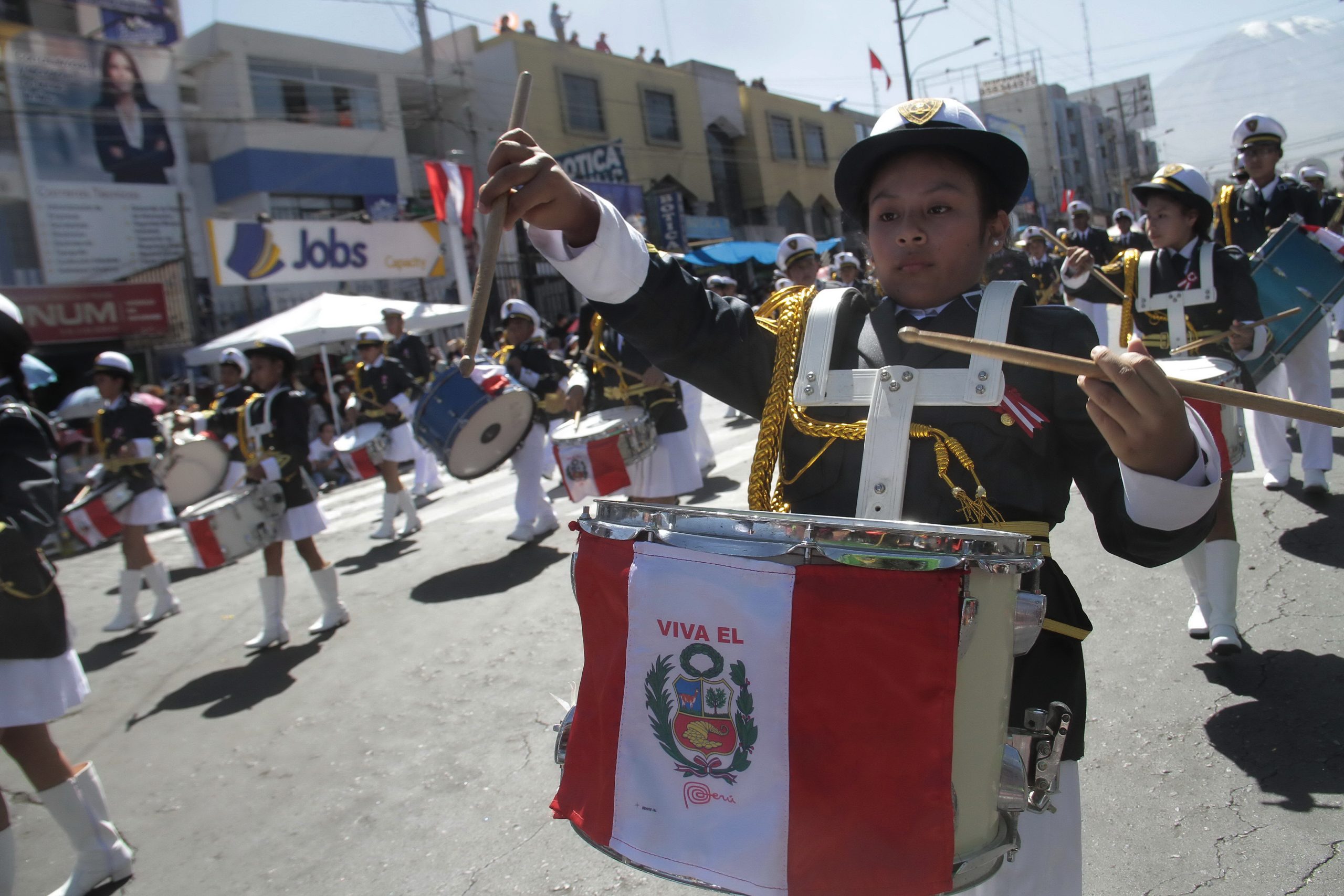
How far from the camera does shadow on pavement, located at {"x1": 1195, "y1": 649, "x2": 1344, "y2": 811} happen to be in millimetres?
3010

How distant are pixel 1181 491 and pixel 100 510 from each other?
28.2ft

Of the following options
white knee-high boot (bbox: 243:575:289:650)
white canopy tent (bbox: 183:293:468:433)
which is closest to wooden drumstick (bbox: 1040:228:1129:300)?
white knee-high boot (bbox: 243:575:289:650)

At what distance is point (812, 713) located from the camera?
4.21 feet

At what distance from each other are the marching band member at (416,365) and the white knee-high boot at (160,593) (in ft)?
10.5

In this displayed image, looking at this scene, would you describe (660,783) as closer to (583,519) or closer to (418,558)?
(583,519)

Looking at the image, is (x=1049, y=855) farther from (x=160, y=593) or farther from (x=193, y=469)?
(x=193, y=469)

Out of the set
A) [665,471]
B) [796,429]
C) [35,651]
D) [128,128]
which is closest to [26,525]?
[35,651]

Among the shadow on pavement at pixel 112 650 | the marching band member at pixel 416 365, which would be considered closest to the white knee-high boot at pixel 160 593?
the shadow on pavement at pixel 112 650

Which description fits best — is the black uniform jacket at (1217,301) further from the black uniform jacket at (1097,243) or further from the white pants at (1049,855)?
the black uniform jacket at (1097,243)

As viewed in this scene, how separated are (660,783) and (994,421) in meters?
0.87

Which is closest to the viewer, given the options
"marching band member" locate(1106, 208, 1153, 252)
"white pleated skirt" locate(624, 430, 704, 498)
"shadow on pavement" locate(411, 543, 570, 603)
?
"white pleated skirt" locate(624, 430, 704, 498)

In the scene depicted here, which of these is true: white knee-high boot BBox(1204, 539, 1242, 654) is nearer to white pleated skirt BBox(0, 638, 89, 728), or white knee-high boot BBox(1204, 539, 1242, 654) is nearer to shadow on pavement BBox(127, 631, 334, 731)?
white pleated skirt BBox(0, 638, 89, 728)

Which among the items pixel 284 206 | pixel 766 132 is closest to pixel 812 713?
pixel 284 206

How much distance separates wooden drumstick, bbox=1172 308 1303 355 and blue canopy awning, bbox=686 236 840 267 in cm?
2022
